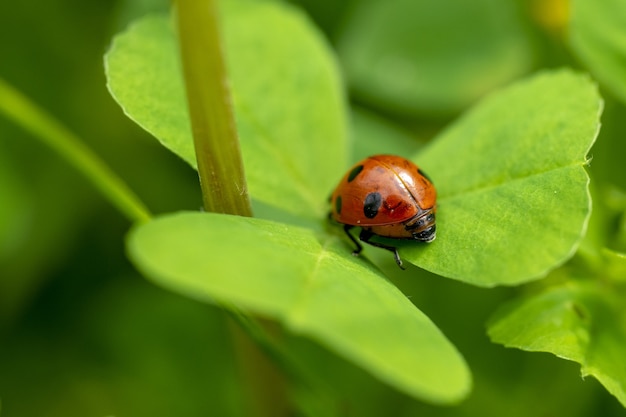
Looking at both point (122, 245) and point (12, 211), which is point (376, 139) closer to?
point (122, 245)

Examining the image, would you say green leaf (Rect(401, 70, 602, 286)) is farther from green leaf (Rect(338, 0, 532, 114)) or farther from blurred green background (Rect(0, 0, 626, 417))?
green leaf (Rect(338, 0, 532, 114))

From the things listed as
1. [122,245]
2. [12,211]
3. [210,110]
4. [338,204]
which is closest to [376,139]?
[122,245]

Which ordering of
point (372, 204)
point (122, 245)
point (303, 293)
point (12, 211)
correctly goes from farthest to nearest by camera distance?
point (122, 245) < point (12, 211) < point (372, 204) < point (303, 293)

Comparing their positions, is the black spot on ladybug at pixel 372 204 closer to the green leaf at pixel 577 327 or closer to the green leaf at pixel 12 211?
the green leaf at pixel 577 327

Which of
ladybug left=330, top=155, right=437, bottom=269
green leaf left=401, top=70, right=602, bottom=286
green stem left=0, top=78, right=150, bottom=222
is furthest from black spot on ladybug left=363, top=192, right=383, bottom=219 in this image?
green stem left=0, top=78, right=150, bottom=222

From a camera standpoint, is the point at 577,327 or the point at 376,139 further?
the point at 376,139

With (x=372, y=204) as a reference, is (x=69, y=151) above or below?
above
